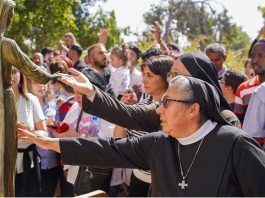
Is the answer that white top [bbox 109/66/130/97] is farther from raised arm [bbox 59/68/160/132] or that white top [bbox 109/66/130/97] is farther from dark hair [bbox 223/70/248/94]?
raised arm [bbox 59/68/160/132]

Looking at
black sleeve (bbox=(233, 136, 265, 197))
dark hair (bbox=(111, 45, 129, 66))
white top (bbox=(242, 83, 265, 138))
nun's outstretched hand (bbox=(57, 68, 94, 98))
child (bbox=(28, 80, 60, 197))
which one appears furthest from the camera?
dark hair (bbox=(111, 45, 129, 66))

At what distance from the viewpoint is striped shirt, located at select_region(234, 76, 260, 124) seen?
507 cm

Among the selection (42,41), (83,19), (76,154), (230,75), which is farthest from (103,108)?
(83,19)

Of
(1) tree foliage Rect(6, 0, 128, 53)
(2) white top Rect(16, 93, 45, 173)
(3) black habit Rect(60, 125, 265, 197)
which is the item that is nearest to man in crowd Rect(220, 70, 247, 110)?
(2) white top Rect(16, 93, 45, 173)

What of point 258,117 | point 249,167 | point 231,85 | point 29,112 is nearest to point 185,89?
point 249,167

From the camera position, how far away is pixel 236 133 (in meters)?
2.79

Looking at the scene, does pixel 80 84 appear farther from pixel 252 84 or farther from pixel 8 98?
pixel 252 84

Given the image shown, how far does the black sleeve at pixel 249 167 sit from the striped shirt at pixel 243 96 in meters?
2.37

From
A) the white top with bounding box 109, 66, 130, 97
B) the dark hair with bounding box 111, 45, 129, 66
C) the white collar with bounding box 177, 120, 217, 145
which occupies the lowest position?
the white collar with bounding box 177, 120, 217, 145

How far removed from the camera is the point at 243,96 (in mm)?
5117

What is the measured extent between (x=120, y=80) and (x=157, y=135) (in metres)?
4.12

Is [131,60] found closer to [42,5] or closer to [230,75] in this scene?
[230,75]

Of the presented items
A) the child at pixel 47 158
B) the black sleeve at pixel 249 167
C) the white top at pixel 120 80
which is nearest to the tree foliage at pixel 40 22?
the white top at pixel 120 80

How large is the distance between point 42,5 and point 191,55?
354 inches
